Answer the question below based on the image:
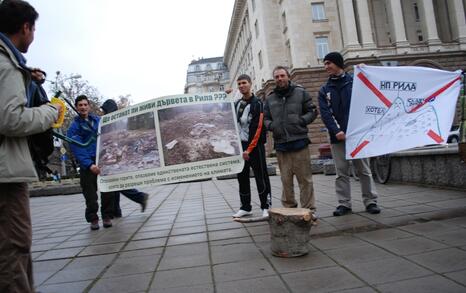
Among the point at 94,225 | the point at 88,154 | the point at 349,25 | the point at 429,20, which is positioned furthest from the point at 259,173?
the point at 429,20

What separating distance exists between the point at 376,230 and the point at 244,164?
6.51ft

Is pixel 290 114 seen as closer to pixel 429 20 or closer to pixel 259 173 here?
pixel 259 173

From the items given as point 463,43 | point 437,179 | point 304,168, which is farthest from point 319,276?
point 463,43

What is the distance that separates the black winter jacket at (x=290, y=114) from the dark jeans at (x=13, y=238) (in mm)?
3507

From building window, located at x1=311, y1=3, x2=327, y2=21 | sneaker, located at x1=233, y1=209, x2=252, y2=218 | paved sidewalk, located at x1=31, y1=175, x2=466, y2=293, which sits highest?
building window, located at x1=311, y1=3, x2=327, y2=21

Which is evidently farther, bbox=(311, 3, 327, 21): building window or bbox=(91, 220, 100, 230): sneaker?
bbox=(311, 3, 327, 21): building window

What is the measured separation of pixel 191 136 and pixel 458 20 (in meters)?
43.0

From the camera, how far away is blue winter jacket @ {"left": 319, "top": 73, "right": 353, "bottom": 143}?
555 cm

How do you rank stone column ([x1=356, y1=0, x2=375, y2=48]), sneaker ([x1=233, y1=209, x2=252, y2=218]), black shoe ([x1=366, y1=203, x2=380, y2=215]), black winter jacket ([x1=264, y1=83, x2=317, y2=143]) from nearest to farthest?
black winter jacket ([x1=264, y1=83, x2=317, y2=143])
black shoe ([x1=366, y1=203, x2=380, y2=215])
sneaker ([x1=233, y1=209, x2=252, y2=218])
stone column ([x1=356, y1=0, x2=375, y2=48])

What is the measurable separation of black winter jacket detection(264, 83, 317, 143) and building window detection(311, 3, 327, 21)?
1390 inches

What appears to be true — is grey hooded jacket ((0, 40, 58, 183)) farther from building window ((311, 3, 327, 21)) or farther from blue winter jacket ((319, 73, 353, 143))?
building window ((311, 3, 327, 21))

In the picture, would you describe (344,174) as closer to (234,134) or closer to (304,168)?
(304,168)

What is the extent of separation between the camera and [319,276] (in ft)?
10.4

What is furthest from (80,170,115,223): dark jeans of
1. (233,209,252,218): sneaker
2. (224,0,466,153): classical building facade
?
(224,0,466,153): classical building facade
